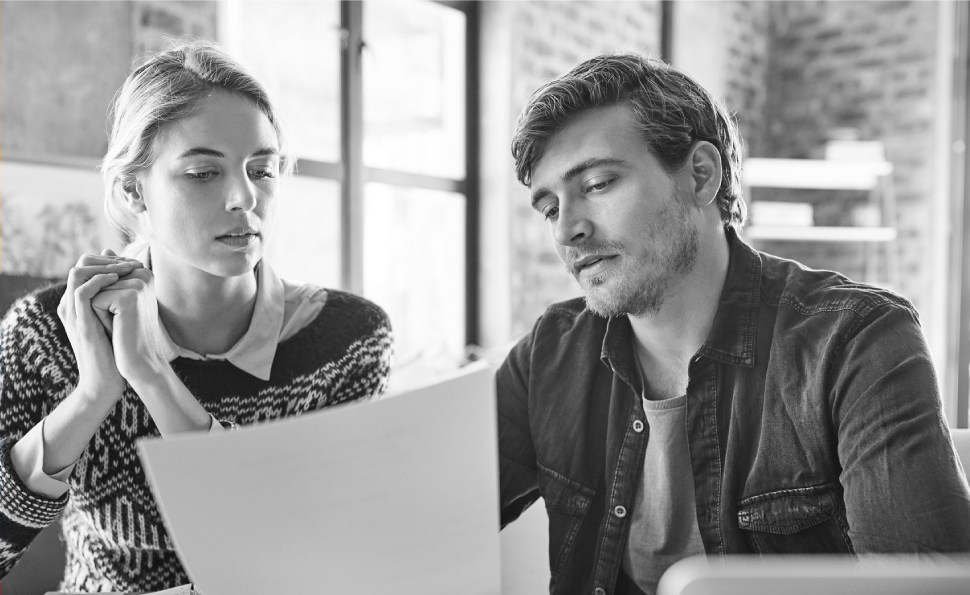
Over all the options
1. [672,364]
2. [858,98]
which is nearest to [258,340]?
[672,364]

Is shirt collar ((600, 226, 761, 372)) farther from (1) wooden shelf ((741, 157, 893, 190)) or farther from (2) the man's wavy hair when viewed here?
(1) wooden shelf ((741, 157, 893, 190))

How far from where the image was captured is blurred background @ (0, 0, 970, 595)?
7.45ft

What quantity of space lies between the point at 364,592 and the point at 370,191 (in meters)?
2.99

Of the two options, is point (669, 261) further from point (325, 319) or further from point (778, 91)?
point (778, 91)

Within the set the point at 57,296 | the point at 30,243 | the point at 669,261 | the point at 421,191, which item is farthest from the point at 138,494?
the point at 421,191

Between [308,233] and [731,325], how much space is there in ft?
7.88

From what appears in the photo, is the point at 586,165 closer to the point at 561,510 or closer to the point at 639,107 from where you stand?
the point at 639,107

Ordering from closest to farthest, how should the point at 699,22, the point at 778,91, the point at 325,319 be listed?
the point at 325,319, the point at 699,22, the point at 778,91

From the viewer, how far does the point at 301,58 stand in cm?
329

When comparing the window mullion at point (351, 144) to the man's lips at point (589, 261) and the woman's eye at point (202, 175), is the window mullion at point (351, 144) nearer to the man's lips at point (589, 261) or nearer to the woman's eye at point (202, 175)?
the woman's eye at point (202, 175)

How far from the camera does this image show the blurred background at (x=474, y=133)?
7.45 feet

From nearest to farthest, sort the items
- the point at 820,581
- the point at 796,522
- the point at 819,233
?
the point at 820,581 < the point at 796,522 < the point at 819,233

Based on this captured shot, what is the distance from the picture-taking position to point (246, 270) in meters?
1.34

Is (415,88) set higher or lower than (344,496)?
higher
